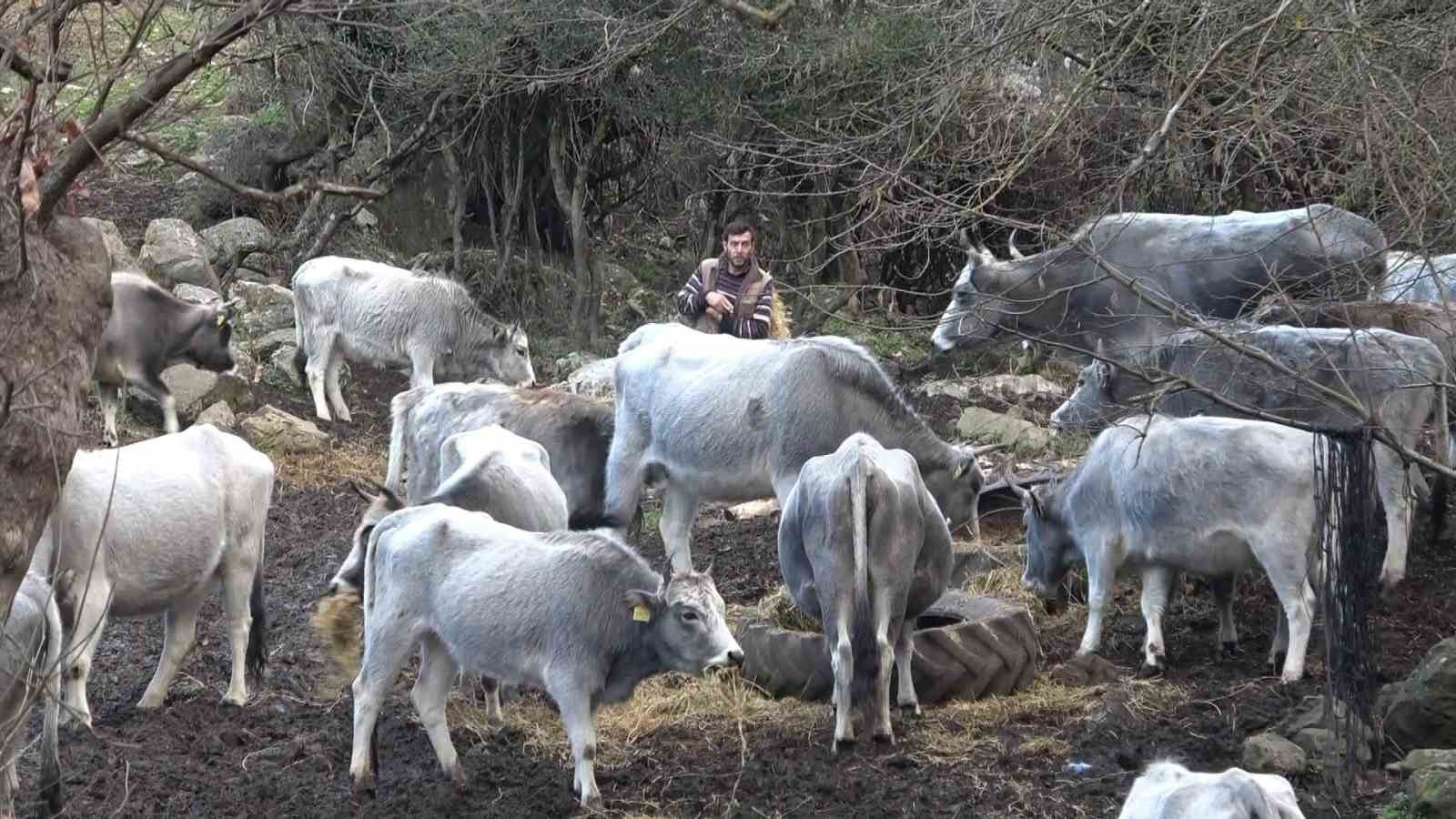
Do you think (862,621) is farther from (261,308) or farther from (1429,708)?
(261,308)

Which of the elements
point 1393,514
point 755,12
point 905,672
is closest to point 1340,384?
point 1393,514

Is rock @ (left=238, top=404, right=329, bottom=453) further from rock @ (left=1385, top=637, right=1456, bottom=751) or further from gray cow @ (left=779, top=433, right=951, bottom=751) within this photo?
rock @ (left=1385, top=637, right=1456, bottom=751)

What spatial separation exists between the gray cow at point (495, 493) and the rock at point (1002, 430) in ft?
17.8

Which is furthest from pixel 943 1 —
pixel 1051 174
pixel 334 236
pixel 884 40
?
pixel 334 236

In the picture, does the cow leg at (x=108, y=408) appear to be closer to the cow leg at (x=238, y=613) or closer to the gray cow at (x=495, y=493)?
the cow leg at (x=238, y=613)

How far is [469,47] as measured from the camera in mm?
18062

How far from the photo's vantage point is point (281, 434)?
15.8 meters

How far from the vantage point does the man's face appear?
12609 mm

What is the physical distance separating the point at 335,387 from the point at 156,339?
6.45ft

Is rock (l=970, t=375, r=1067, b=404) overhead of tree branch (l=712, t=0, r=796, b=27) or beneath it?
beneath

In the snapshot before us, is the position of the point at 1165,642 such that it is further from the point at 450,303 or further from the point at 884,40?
the point at 450,303

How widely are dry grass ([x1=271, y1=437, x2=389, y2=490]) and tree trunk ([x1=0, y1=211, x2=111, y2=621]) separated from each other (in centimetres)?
902

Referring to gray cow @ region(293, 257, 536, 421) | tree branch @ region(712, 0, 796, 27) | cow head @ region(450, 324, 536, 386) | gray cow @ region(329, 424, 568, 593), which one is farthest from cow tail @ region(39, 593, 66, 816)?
cow head @ region(450, 324, 536, 386)

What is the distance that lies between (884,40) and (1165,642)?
8.44 metres
